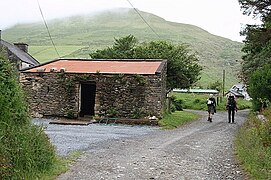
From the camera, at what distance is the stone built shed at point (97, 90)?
22469mm

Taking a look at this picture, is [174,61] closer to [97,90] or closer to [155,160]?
[97,90]

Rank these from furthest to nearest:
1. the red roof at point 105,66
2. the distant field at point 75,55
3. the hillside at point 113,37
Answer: the hillside at point 113,37
the distant field at point 75,55
the red roof at point 105,66

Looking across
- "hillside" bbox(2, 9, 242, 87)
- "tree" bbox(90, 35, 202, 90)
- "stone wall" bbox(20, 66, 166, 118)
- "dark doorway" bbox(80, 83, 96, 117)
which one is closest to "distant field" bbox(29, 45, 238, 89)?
"hillside" bbox(2, 9, 242, 87)

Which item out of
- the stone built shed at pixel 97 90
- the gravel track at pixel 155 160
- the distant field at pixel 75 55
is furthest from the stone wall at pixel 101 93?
the distant field at pixel 75 55

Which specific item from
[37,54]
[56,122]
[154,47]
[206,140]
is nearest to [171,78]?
[154,47]

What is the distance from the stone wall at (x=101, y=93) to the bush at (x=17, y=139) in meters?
13.0

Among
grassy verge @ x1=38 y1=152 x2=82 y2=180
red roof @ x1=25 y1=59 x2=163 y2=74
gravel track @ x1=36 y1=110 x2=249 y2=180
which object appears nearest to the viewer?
grassy verge @ x1=38 y1=152 x2=82 y2=180

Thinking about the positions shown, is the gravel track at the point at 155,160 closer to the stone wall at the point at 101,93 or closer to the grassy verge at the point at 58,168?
the grassy verge at the point at 58,168

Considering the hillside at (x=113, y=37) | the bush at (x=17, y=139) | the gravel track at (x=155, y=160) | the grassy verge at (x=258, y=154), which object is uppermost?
the hillside at (x=113, y=37)

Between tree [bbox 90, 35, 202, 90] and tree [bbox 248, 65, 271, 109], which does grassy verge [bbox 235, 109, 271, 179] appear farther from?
tree [bbox 90, 35, 202, 90]

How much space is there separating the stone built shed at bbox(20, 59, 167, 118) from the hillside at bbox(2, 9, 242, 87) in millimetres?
51004

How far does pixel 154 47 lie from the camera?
4134 centimetres

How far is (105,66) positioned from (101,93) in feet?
9.07

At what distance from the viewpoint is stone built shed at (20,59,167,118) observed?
22469 mm
